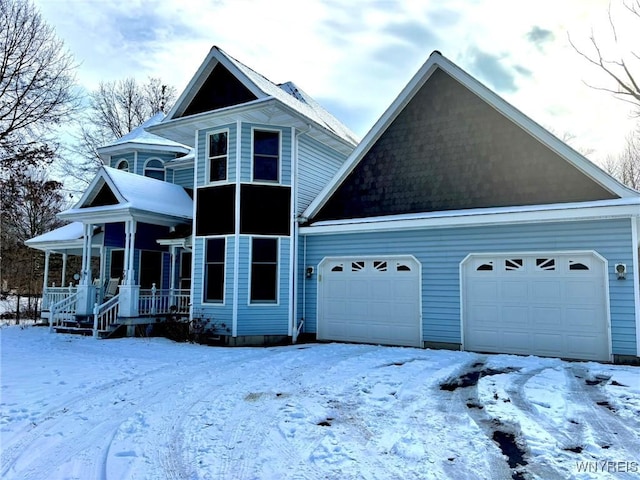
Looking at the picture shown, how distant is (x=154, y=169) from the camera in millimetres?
17500

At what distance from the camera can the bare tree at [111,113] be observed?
27406mm

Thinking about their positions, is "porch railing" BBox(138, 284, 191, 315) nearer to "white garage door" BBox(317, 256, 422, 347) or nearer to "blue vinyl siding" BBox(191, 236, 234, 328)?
"blue vinyl siding" BBox(191, 236, 234, 328)

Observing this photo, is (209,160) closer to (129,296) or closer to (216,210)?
(216,210)

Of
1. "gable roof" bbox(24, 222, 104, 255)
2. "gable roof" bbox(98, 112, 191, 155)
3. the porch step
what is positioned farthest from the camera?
"gable roof" bbox(98, 112, 191, 155)

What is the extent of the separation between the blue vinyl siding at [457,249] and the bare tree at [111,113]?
21.4 m

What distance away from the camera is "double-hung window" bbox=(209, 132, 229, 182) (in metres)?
12.0

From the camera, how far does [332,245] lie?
11.7 m

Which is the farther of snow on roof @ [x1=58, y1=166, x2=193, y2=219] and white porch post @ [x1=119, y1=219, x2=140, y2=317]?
snow on roof @ [x1=58, y1=166, x2=193, y2=219]

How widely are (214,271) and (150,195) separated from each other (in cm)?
395

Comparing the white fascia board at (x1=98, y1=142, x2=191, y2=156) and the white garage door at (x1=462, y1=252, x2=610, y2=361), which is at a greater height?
the white fascia board at (x1=98, y1=142, x2=191, y2=156)

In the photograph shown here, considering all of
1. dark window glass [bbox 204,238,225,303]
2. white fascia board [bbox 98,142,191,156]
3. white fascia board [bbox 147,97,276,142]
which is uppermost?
white fascia board [bbox 98,142,191,156]

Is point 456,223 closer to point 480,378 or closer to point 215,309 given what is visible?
point 480,378

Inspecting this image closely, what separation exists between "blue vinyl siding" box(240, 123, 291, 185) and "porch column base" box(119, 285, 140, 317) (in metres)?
4.50

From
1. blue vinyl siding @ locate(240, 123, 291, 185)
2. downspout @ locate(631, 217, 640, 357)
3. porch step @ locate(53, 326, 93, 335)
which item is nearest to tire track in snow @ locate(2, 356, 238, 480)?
blue vinyl siding @ locate(240, 123, 291, 185)
